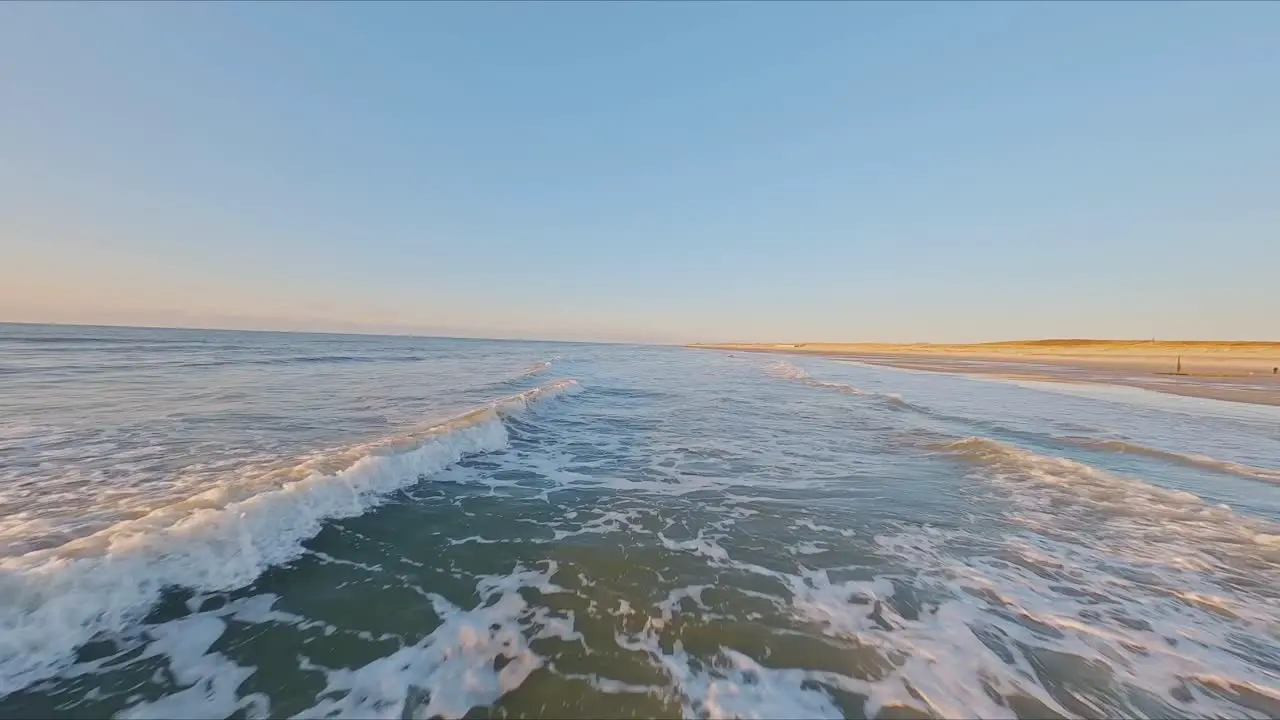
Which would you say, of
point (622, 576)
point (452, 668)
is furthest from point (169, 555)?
point (622, 576)

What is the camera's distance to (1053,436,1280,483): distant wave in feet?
29.6

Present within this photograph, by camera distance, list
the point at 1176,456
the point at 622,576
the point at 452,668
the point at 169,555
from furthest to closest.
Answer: the point at 1176,456
the point at 622,576
the point at 169,555
the point at 452,668

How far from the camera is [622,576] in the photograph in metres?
5.15

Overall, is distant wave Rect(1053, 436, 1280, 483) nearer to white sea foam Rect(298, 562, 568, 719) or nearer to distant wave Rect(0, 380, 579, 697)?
white sea foam Rect(298, 562, 568, 719)

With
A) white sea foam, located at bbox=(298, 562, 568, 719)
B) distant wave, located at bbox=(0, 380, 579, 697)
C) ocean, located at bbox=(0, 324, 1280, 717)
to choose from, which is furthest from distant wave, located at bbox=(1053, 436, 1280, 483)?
distant wave, located at bbox=(0, 380, 579, 697)

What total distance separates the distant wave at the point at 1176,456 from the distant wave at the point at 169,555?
15415 millimetres

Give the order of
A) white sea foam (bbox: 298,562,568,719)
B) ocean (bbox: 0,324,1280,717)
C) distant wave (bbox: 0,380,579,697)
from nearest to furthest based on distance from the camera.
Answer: white sea foam (bbox: 298,562,568,719) < ocean (bbox: 0,324,1280,717) < distant wave (bbox: 0,380,579,697)

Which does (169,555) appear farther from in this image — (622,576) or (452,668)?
(622,576)

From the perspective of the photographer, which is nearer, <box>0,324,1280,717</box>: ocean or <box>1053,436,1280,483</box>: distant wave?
<box>0,324,1280,717</box>: ocean

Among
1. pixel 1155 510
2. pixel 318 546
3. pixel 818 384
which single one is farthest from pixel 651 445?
pixel 818 384

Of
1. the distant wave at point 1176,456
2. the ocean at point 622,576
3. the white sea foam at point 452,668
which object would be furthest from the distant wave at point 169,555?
the distant wave at point 1176,456

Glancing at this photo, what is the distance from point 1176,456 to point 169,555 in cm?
1745

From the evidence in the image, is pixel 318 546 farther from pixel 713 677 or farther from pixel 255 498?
pixel 713 677

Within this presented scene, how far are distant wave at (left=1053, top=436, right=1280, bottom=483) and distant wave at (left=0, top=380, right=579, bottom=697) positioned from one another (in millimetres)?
15415
